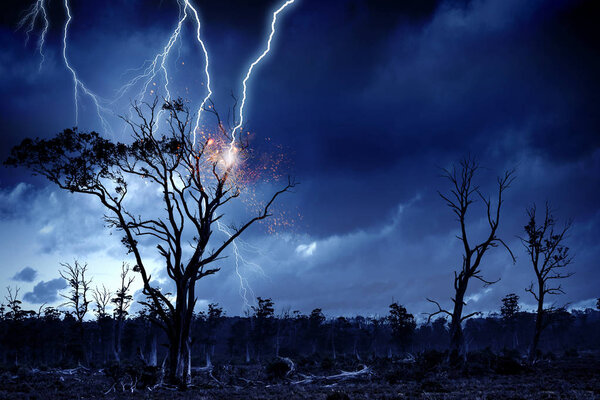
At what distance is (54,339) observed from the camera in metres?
82.9

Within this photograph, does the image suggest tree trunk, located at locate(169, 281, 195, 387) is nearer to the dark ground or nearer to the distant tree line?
the dark ground

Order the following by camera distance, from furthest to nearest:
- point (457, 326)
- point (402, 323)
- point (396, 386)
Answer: point (402, 323) < point (457, 326) < point (396, 386)

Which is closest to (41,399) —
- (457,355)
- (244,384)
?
(244,384)

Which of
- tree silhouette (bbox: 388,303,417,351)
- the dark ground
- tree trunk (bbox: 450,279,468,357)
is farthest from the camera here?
tree silhouette (bbox: 388,303,417,351)

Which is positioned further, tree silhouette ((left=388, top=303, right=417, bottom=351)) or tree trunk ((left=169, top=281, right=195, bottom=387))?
tree silhouette ((left=388, top=303, right=417, bottom=351))

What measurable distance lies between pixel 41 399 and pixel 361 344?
104917 mm

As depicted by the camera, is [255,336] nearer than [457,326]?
No

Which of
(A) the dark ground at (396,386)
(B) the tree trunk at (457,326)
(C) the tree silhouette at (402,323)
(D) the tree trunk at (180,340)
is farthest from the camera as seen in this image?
(C) the tree silhouette at (402,323)

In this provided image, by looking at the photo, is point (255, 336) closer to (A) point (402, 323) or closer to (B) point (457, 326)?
(A) point (402, 323)

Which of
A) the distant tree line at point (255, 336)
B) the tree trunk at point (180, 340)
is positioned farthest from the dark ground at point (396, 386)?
the distant tree line at point (255, 336)

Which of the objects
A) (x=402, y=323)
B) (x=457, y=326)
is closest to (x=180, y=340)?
(x=457, y=326)

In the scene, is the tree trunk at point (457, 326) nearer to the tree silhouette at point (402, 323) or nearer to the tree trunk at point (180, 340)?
the tree trunk at point (180, 340)

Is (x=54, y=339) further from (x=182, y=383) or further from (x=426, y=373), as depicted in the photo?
(x=426, y=373)

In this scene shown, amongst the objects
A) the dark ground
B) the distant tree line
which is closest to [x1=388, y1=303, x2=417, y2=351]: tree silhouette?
the distant tree line
